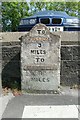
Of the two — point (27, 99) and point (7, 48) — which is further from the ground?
point (7, 48)

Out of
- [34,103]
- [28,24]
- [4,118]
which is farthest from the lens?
[28,24]

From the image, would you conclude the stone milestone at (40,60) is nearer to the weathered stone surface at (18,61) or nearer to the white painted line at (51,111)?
the weathered stone surface at (18,61)

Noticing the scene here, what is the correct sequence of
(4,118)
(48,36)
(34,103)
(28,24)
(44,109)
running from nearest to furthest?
(4,118) → (44,109) → (34,103) → (48,36) → (28,24)

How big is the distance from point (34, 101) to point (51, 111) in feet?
2.67

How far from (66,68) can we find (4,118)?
2888mm

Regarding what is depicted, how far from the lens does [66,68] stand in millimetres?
7781

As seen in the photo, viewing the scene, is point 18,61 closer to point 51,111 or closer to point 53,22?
point 51,111

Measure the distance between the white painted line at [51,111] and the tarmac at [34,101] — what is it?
120mm

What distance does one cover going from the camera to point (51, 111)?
5.75m

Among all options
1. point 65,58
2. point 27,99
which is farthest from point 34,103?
point 65,58

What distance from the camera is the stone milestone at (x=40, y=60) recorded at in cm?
704

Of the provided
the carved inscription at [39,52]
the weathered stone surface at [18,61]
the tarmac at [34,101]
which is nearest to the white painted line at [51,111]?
the tarmac at [34,101]

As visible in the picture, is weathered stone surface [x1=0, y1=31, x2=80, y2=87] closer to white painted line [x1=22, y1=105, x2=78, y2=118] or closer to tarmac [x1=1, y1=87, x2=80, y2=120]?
tarmac [x1=1, y1=87, x2=80, y2=120]

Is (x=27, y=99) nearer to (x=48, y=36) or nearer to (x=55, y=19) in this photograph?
(x=48, y=36)
